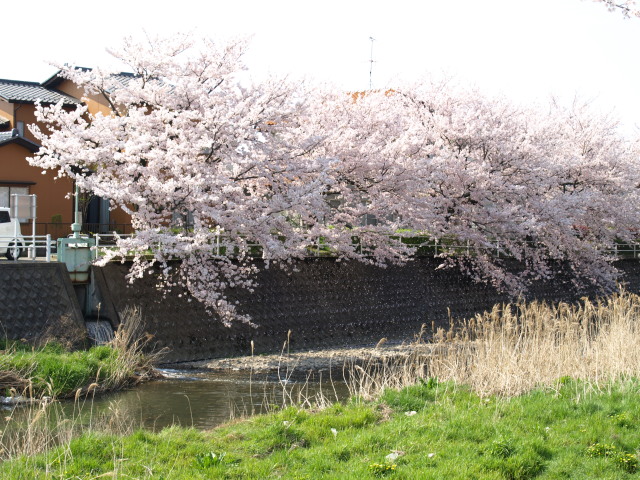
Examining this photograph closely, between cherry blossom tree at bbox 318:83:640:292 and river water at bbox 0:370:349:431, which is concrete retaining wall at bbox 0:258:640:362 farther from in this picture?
river water at bbox 0:370:349:431

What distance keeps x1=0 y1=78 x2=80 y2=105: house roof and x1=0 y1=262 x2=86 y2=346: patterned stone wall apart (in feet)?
50.9

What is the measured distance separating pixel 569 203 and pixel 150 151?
16343 mm

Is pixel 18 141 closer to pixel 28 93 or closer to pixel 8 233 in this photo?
pixel 28 93

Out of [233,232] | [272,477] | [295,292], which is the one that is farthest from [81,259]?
[272,477]

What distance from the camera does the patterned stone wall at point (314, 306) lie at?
1816 cm

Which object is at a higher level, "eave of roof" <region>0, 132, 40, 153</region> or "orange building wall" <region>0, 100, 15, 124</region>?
"orange building wall" <region>0, 100, 15, 124</region>

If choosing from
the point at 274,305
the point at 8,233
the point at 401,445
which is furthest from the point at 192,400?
the point at 8,233

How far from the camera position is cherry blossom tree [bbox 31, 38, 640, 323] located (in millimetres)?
18172

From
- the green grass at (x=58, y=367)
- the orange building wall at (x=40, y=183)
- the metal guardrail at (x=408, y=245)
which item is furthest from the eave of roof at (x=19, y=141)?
the green grass at (x=58, y=367)

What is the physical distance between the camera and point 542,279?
29.5 m

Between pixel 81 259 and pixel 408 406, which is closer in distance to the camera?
pixel 408 406

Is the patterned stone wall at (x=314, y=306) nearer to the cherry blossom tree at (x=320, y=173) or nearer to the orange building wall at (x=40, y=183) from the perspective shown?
the cherry blossom tree at (x=320, y=173)

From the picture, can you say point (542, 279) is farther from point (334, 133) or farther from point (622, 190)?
point (334, 133)

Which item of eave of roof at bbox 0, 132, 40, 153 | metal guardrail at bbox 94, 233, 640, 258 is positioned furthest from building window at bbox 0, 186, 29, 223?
metal guardrail at bbox 94, 233, 640, 258
